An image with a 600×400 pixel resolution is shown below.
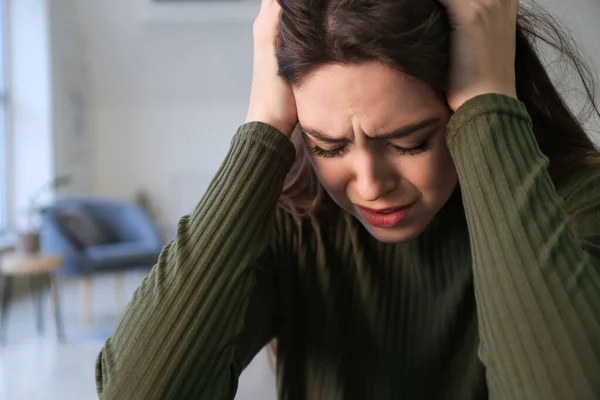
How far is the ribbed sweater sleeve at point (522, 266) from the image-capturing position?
515 mm

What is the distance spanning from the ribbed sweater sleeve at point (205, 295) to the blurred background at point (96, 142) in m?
2.54

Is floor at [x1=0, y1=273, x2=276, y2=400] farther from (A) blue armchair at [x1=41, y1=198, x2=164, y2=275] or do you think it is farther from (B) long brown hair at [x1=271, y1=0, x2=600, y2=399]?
(B) long brown hair at [x1=271, y1=0, x2=600, y2=399]

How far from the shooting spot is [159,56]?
5219mm

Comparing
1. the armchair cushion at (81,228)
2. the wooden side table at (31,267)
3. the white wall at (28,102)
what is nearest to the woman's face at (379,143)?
the wooden side table at (31,267)

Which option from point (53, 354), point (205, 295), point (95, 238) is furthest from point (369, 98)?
point (95, 238)

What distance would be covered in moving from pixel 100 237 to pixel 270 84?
4.01 meters

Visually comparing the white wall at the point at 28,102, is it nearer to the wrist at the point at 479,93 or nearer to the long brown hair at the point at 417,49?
the long brown hair at the point at 417,49

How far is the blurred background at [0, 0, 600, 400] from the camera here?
3.73m

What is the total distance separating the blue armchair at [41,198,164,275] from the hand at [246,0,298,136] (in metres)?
2.62

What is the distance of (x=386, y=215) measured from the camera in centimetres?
72

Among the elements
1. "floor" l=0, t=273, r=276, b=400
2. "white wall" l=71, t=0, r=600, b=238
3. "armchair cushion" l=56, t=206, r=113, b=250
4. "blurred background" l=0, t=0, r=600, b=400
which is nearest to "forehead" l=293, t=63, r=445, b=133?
"floor" l=0, t=273, r=276, b=400

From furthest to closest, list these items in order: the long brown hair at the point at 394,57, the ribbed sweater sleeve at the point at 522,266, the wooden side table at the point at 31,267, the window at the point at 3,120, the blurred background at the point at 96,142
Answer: the window at the point at 3,120 < the blurred background at the point at 96,142 < the wooden side table at the point at 31,267 < the long brown hair at the point at 394,57 < the ribbed sweater sleeve at the point at 522,266

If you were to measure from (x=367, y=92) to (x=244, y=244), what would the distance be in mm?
244

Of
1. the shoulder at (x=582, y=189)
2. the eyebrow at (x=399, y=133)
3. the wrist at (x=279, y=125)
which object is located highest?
the eyebrow at (x=399, y=133)
